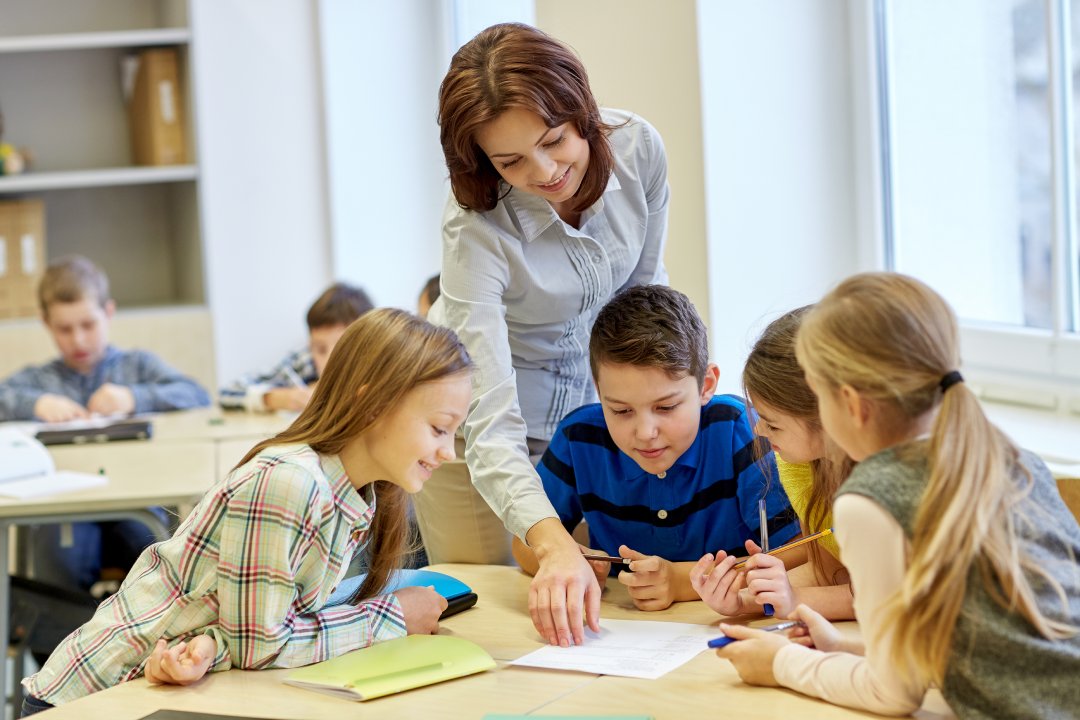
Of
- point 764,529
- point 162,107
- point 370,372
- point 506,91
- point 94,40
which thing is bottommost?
point 764,529

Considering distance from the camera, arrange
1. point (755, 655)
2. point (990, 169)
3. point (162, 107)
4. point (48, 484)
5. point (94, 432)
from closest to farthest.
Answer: point (755, 655) → point (990, 169) → point (48, 484) → point (94, 432) → point (162, 107)

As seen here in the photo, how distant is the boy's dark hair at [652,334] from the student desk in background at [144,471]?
3.71 feet

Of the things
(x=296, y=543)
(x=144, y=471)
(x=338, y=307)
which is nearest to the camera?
(x=296, y=543)

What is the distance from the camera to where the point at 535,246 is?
179 cm

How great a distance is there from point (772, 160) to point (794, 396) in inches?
43.4

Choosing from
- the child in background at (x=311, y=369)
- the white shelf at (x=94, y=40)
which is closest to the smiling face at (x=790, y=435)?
the child in background at (x=311, y=369)

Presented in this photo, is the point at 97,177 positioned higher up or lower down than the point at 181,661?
higher up

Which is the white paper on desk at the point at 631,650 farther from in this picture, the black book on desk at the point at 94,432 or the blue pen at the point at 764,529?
the black book on desk at the point at 94,432

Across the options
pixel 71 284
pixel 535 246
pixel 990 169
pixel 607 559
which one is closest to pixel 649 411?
pixel 607 559

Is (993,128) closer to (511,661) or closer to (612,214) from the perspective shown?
(612,214)

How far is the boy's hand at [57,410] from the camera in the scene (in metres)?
3.43

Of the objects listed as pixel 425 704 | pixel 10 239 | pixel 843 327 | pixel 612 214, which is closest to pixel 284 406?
pixel 10 239

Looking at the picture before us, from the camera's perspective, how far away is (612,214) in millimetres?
1841

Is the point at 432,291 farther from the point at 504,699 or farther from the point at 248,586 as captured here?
the point at 504,699
